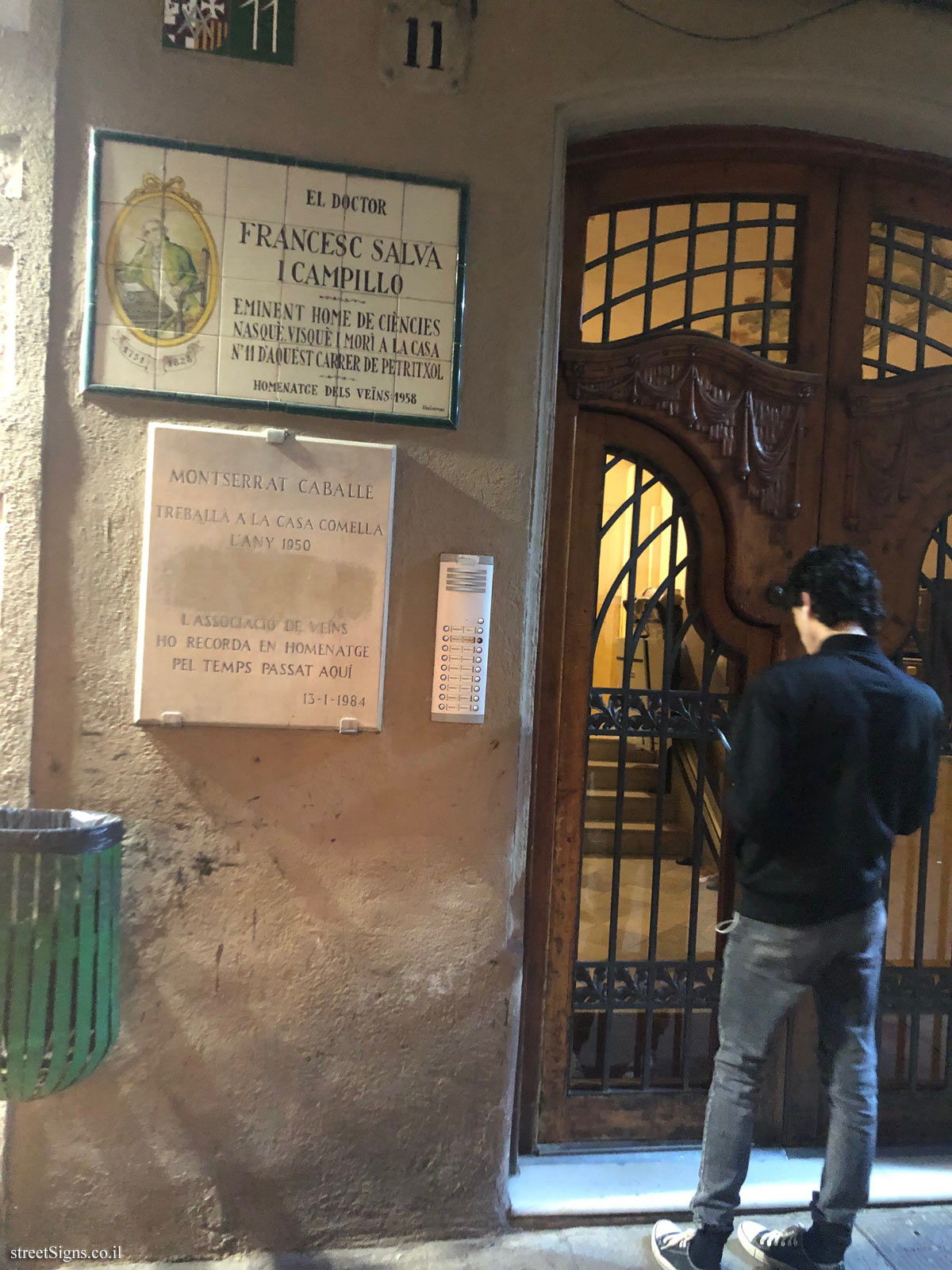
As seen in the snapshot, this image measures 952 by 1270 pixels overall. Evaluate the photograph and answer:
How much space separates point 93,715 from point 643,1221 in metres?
2.29

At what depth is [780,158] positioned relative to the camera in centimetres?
292

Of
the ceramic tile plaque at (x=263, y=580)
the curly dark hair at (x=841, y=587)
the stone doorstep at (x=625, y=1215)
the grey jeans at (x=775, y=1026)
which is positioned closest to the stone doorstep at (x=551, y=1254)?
the stone doorstep at (x=625, y=1215)

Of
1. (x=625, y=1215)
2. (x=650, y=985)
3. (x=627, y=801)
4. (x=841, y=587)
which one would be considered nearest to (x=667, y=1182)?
(x=625, y=1215)

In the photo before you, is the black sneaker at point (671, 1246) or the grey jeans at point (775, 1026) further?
the black sneaker at point (671, 1246)

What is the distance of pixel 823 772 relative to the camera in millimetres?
2170

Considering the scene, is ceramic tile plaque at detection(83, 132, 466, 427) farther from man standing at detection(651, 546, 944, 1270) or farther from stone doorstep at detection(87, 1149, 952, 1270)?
stone doorstep at detection(87, 1149, 952, 1270)

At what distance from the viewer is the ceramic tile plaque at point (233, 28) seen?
235 centimetres

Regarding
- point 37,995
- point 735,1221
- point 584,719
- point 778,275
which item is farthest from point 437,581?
point 735,1221

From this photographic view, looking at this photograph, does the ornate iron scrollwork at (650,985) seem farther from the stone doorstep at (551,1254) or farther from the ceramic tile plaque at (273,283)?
the ceramic tile plaque at (273,283)

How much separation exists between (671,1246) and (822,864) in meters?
1.23

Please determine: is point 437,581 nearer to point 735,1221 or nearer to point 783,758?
point 783,758

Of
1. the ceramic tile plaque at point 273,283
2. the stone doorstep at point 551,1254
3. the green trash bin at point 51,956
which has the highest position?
the ceramic tile plaque at point 273,283

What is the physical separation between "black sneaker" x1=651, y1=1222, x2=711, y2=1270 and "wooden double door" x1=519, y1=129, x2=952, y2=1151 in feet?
1.38

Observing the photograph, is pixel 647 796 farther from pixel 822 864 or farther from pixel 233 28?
pixel 233 28
